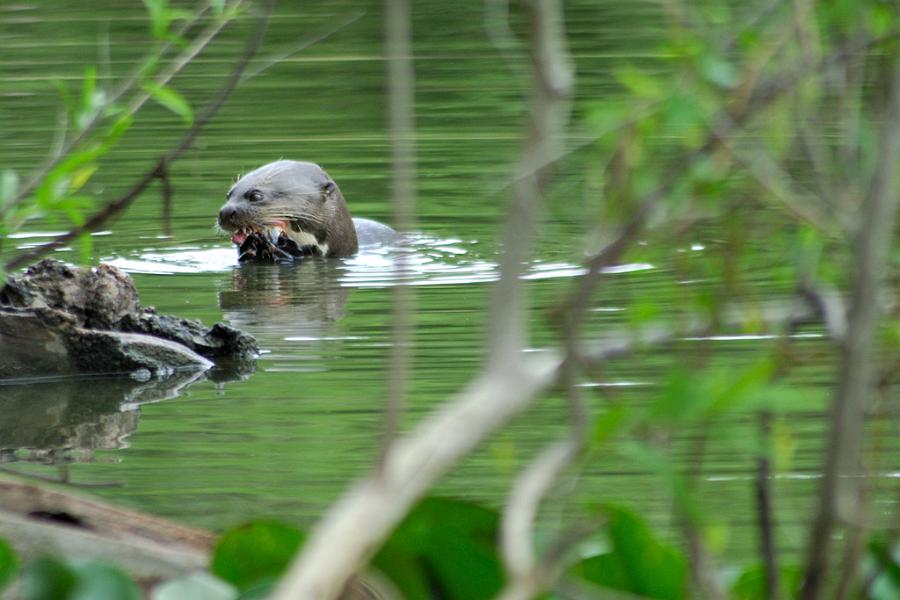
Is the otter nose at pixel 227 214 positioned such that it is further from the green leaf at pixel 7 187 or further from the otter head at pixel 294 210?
the green leaf at pixel 7 187

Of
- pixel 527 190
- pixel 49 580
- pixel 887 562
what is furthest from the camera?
pixel 887 562

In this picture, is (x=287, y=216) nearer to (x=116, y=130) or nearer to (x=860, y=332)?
(x=116, y=130)

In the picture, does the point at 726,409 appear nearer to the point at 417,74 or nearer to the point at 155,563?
the point at 155,563

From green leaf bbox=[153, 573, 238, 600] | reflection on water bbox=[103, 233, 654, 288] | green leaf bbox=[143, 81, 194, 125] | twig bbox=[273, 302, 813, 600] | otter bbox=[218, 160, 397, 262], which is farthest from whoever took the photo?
otter bbox=[218, 160, 397, 262]

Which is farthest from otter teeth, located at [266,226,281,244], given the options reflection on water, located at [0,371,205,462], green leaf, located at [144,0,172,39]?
green leaf, located at [144,0,172,39]

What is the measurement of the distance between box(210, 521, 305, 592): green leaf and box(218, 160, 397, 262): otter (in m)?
6.91

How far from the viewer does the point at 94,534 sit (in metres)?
2.97

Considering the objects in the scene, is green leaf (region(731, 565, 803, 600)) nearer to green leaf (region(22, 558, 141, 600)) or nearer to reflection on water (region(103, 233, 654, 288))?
green leaf (region(22, 558, 141, 600))

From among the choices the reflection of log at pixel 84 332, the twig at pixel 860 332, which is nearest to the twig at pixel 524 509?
the twig at pixel 860 332

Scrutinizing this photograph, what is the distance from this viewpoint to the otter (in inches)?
389

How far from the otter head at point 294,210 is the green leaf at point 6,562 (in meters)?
7.06

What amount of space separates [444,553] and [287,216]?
24.1ft

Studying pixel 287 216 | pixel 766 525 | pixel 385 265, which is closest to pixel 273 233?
pixel 287 216

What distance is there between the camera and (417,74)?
16750 mm
